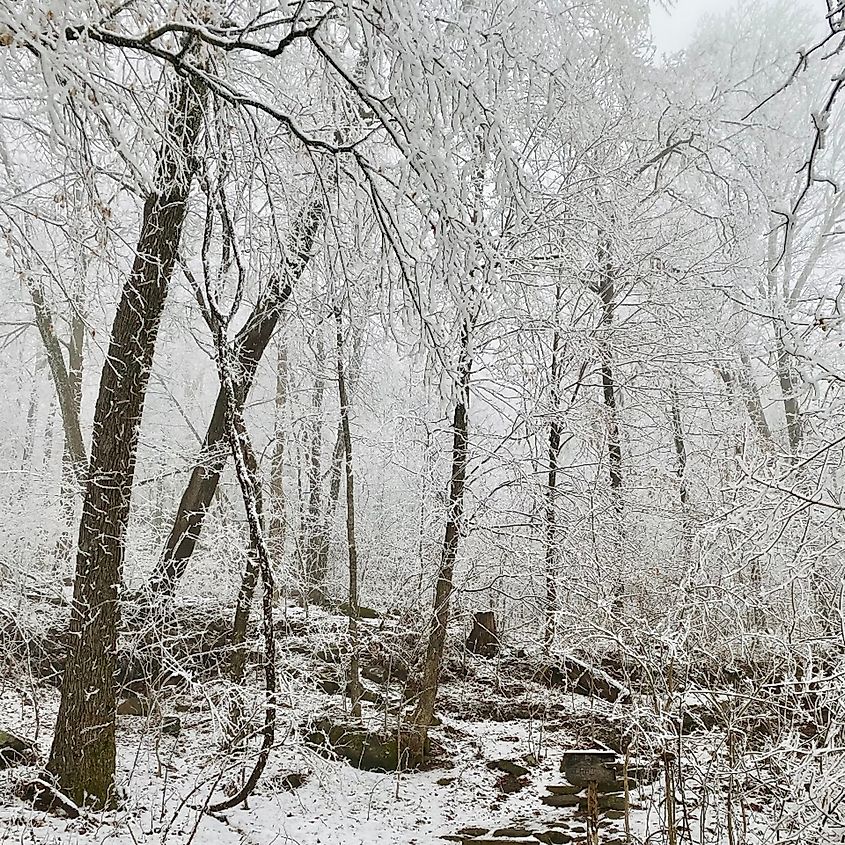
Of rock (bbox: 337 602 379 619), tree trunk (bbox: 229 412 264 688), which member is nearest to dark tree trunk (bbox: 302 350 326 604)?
→ rock (bbox: 337 602 379 619)

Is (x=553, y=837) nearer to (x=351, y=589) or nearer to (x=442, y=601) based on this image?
(x=442, y=601)

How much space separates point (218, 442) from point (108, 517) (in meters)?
1.77

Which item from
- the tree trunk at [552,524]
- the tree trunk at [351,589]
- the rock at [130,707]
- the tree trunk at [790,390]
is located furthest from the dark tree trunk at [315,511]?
the tree trunk at [790,390]

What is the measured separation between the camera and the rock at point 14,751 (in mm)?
5535

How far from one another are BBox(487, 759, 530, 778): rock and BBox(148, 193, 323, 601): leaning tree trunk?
10.6 feet

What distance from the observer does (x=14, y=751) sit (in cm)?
558

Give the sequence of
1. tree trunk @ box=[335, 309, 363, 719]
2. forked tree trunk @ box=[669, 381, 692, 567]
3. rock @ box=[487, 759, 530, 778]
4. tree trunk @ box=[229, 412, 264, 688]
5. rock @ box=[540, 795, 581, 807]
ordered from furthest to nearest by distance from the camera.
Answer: tree trunk @ box=[335, 309, 363, 719] → forked tree trunk @ box=[669, 381, 692, 567] → rock @ box=[487, 759, 530, 778] → tree trunk @ box=[229, 412, 264, 688] → rock @ box=[540, 795, 581, 807]

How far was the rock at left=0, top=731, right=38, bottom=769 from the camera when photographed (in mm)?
5535

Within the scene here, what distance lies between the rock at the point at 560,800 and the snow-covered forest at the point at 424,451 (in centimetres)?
6

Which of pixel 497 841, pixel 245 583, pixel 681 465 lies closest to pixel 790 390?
pixel 681 465

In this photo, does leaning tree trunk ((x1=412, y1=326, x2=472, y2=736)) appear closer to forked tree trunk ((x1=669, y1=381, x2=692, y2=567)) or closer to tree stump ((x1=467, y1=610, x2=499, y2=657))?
forked tree trunk ((x1=669, y1=381, x2=692, y2=567))

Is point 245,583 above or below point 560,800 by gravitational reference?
above

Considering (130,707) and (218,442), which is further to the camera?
(130,707)

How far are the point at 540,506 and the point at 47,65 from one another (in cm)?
578
